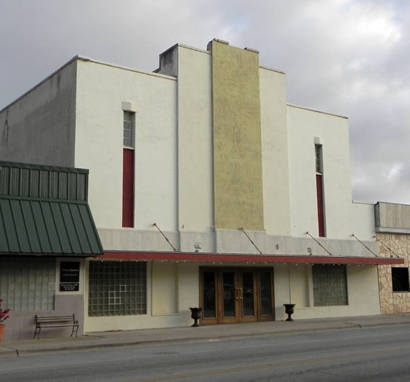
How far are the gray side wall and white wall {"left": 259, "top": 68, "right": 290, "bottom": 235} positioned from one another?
357 inches

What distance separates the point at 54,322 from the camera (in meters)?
19.6

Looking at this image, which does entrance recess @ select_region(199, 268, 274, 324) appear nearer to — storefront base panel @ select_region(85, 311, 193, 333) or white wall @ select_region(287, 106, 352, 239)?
storefront base panel @ select_region(85, 311, 193, 333)

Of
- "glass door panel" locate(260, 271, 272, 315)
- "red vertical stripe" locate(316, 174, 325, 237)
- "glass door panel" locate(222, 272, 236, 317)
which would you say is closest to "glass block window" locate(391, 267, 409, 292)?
"red vertical stripe" locate(316, 174, 325, 237)

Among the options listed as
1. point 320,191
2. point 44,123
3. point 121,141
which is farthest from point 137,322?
point 320,191

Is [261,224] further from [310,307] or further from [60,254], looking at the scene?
[60,254]

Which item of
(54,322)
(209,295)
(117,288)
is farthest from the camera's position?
(209,295)

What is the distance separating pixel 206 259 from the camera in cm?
2362

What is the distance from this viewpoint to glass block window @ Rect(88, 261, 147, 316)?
22.9 m

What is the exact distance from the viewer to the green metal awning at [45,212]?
1902 cm

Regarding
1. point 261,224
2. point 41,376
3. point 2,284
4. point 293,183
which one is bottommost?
point 41,376

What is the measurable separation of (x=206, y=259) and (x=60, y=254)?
6.32 meters

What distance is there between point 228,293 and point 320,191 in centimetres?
774

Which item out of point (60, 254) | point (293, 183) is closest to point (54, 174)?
point (60, 254)

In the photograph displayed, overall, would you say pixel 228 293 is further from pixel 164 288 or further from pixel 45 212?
pixel 45 212
